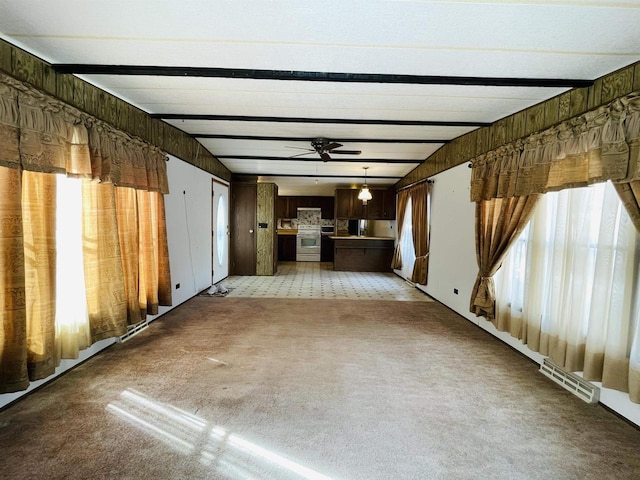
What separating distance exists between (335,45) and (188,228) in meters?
3.61

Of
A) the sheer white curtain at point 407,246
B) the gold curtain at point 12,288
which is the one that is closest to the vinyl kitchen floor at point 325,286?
the sheer white curtain at point 407,246

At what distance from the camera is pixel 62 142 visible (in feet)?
7.66

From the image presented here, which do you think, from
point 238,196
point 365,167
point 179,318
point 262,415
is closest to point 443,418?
point 262,415

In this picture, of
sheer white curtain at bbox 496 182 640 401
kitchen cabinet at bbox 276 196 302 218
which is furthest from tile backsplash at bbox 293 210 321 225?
sheer white curtain at bbox 496 182 640 401

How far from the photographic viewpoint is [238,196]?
24.2ft

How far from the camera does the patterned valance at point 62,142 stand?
6.41ft

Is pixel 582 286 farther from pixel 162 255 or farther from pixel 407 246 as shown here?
pixel 407 246

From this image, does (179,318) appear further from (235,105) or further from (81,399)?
(235,105)

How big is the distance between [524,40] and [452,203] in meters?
2.92

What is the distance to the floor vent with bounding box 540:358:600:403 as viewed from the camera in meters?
2.33

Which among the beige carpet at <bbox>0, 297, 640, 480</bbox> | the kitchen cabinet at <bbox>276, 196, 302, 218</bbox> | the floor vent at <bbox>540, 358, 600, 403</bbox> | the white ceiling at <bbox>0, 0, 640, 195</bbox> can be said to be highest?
the white ceiling at <bbox>0, 0, 640, 195</bbox>

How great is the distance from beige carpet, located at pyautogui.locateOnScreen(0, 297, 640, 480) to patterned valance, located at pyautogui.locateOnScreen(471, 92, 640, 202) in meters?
1.64

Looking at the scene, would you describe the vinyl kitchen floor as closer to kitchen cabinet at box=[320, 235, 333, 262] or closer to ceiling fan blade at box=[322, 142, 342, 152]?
kitchen cabinet at box=[320, 235, 333, 262]

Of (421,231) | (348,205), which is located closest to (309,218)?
(348,205)
